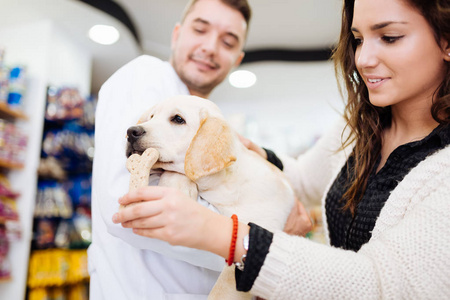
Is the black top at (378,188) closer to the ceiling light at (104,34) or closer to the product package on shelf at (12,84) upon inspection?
the product package on shelf at (12,84)

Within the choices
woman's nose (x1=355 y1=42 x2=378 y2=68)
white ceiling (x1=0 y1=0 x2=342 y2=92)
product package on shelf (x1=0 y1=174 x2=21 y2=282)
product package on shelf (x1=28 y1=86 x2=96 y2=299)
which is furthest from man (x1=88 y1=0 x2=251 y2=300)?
white ceiling (x1=0 y1=0 x2=342 y2=92)

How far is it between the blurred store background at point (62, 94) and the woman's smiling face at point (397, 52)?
655 mm

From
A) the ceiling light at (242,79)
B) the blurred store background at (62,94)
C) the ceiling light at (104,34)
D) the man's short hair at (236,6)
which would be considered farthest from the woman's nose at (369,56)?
the ceiling light at (242,79)

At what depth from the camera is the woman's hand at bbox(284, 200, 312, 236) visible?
1.18 meters

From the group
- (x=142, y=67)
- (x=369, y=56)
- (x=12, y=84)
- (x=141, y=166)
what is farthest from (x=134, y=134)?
(x=12, y=84)

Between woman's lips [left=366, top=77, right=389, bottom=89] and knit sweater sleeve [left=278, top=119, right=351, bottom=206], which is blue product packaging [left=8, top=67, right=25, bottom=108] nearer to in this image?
knit sweater sleeve [left=278, top=119, right=351, bottom=206]

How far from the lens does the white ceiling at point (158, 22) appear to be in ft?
10.6

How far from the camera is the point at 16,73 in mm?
2844

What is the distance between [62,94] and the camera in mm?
3027

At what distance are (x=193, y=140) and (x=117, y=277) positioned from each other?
53 centimetres

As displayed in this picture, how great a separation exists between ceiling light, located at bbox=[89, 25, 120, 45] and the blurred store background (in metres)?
0.04

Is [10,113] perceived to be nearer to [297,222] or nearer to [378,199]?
[297,222]

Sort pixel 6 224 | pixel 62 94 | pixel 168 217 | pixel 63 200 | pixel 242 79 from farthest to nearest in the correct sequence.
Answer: pixel 242 79, pixel 62 94, pixel 63 200, pixel 6 224, pixel 168 217

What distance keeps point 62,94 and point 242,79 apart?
8.00ft
